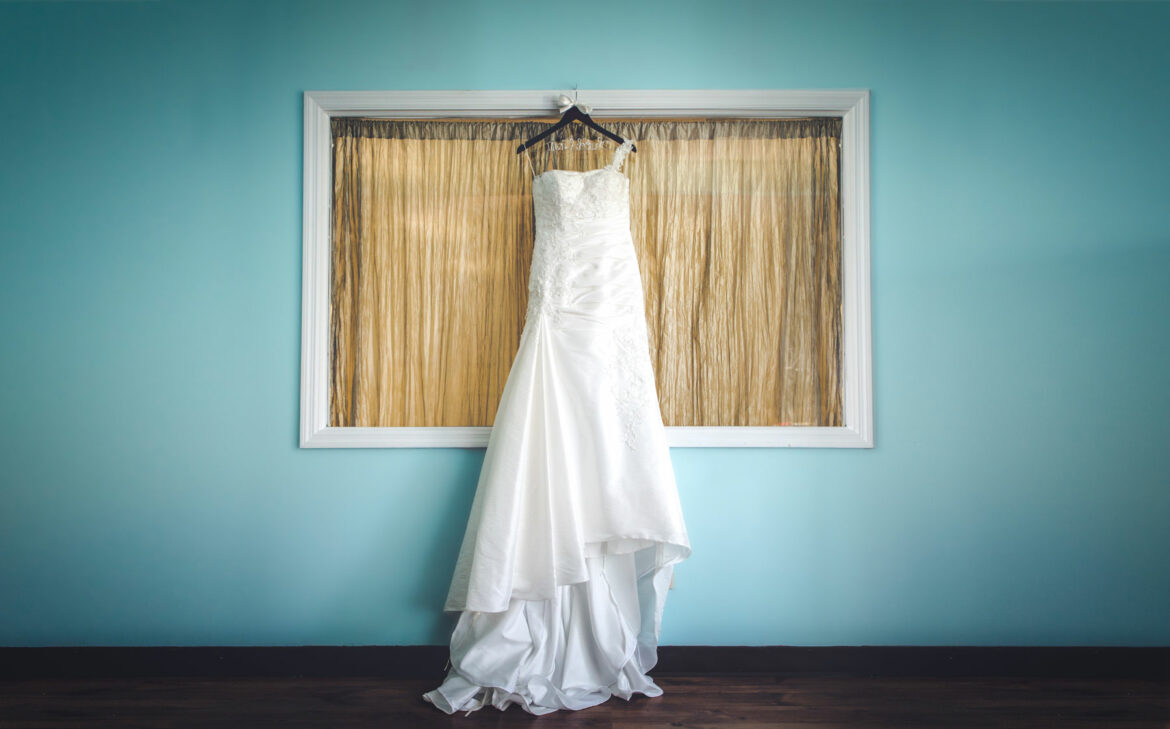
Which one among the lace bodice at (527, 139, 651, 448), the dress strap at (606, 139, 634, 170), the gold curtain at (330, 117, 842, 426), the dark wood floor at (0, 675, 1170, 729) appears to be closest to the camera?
the dark wood floor at (0, 675, 1170, 729)

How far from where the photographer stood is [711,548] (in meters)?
2.00

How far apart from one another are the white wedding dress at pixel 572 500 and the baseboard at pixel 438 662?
199 millimetres

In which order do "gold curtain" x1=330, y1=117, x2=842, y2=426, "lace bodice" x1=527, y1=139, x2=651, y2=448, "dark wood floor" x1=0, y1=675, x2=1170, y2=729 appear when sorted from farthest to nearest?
"gold curtain" x1=330, y1=117, x2=842, y2=426, "lace bodice" x1=527, y1=139, x2=651, y2=448, "dark wood floor" x1=0, y1=675, x2=1170, y2=729

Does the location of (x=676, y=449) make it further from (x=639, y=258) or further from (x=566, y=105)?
(x=566, y=105)

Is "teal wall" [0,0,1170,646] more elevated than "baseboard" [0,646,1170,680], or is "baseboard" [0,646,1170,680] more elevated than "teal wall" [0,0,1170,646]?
"teal wall" [0,0,1170,646]

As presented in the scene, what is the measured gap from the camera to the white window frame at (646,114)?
2.00 meters

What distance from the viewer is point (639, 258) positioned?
205 cm

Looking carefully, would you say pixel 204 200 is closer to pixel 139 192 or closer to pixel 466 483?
pixel 139 192

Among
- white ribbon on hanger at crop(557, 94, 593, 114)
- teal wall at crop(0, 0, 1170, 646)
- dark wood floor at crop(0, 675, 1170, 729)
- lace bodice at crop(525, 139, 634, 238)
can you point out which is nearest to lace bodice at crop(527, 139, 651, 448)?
lace bodice at crop(525, 139, 634, 238)

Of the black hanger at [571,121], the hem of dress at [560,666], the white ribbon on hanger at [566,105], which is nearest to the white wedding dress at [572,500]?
the hem of dress at [560,666]

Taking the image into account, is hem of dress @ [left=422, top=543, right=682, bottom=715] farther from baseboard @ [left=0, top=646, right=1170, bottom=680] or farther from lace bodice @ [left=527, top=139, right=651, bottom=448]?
lace bodice @ [left=527, top=139, right=651, bottom=448]

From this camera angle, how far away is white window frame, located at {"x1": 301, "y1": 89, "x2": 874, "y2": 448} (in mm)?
1997

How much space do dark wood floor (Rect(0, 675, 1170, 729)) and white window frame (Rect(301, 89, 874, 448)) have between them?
2.39ft

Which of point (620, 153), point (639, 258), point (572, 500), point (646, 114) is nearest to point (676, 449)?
point (572, 500)
